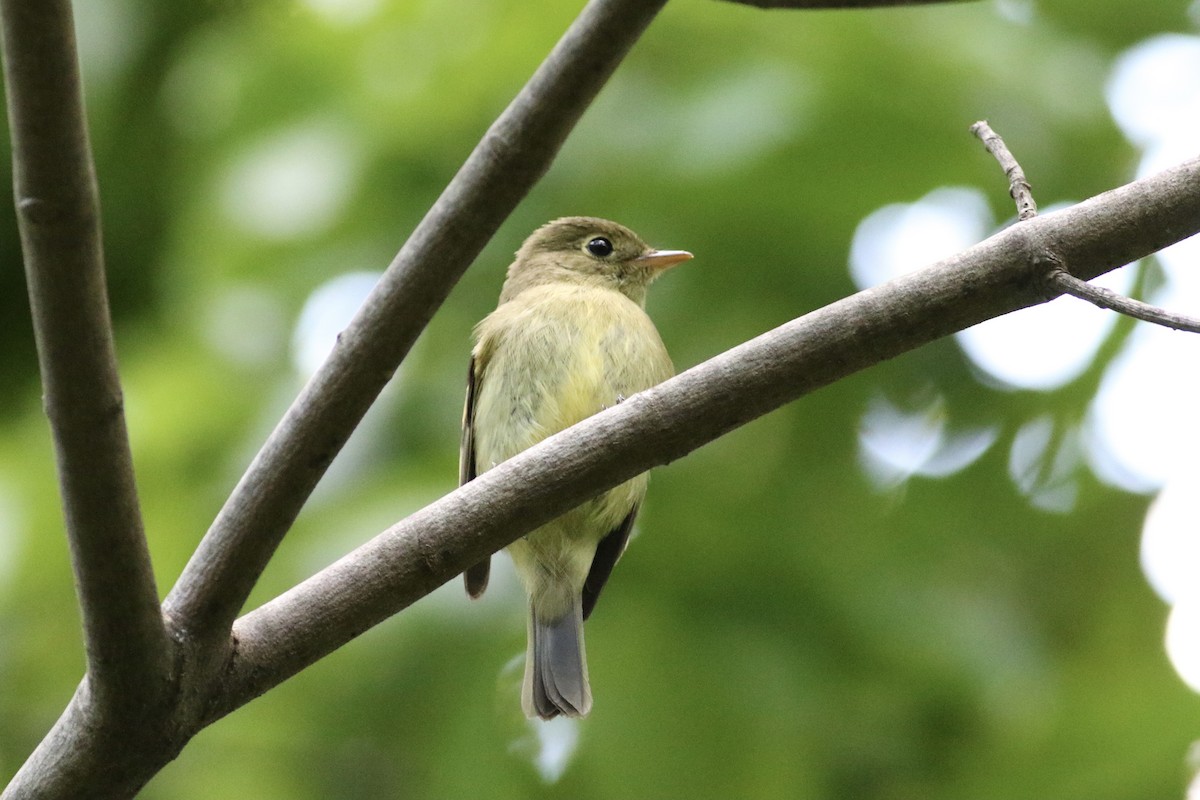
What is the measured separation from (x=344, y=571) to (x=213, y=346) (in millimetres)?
2663

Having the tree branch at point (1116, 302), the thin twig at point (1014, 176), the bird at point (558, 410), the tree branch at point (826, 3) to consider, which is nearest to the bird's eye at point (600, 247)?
the bird at point (558, 410)

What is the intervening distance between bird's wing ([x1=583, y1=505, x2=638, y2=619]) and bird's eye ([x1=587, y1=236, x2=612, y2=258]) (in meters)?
1.39

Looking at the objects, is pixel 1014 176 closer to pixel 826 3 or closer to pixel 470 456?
pixel 826 3

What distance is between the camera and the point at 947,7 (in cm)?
486

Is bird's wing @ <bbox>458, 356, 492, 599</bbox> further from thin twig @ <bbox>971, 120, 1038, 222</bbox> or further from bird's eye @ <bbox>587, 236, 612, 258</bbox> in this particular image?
thin twig @ <bbox>971, 120, 1038, 222</bbox>

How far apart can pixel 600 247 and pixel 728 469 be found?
4.52 ft

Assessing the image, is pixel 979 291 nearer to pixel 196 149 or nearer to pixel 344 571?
pixel 344 571

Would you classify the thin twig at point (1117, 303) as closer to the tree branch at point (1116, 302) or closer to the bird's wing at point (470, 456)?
the tree branch at point (1116, 302)

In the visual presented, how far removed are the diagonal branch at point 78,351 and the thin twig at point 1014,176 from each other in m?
1.58

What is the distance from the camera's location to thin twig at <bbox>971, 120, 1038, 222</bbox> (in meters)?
2.54

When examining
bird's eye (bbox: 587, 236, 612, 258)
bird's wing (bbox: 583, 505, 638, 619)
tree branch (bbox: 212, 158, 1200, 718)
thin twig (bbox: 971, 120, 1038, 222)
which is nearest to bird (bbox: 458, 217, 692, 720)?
bird's wing (bbox: 583, 505, 638, 619)

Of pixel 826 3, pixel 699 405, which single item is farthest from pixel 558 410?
pixel 826 3

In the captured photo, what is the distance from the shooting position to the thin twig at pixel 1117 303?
221 centimetres

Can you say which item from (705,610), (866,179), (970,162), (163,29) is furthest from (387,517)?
(163,29)
